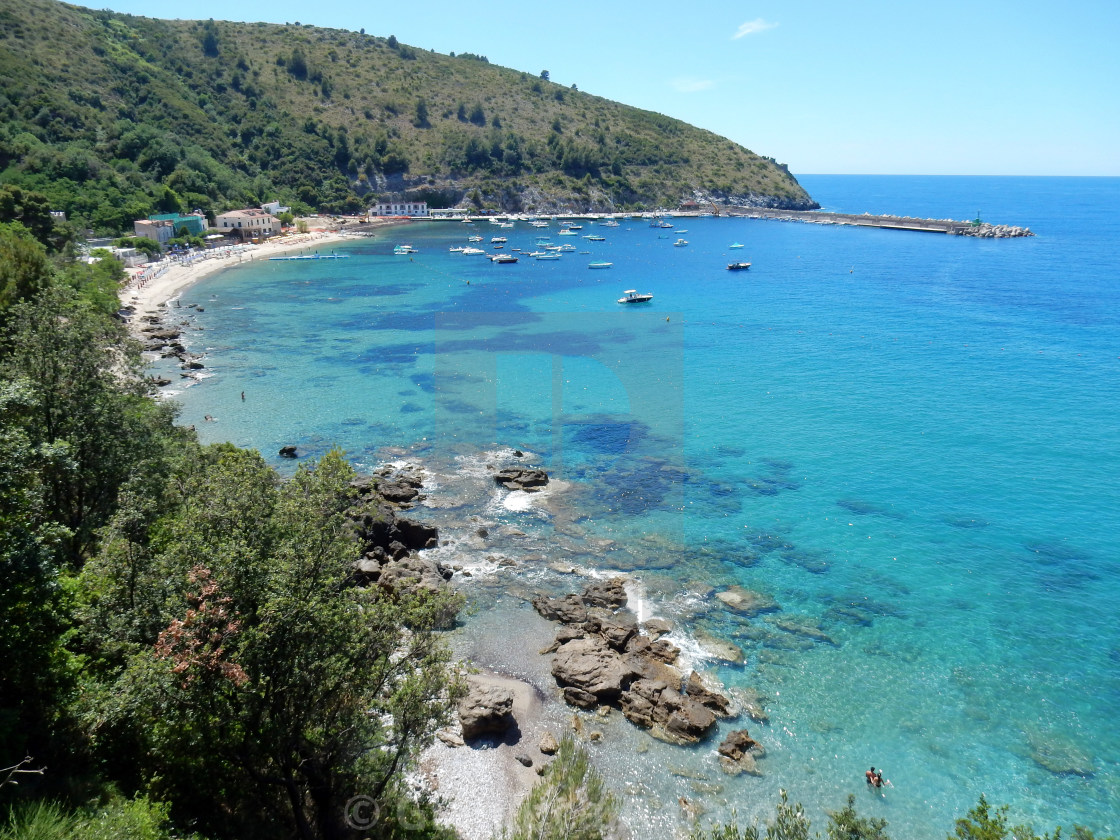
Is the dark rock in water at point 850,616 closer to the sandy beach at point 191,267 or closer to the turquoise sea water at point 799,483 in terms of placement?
the turquoise sea water at point 799,483

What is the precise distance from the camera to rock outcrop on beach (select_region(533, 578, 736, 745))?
2598cm

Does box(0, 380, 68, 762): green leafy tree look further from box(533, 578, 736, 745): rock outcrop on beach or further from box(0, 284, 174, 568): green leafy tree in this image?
box(533, 578, 736, 745): rock outcrop on beach

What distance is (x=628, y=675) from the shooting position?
28.0 metres

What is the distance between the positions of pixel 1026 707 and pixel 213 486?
32753 millimetres

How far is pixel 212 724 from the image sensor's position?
14.7 metres

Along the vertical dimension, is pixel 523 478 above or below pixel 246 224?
below

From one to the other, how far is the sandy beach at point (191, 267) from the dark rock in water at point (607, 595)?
74097 millimetres

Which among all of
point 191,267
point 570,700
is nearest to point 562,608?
point 570,700

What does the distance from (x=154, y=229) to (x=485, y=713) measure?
5058 inches

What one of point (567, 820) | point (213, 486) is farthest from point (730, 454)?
point (213, 486)

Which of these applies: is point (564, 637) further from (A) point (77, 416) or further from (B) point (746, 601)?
(A) point (77, 416)

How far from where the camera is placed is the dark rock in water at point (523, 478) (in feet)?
150

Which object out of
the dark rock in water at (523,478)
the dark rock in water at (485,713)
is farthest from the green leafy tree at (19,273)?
the dark rock in water at (485,713)

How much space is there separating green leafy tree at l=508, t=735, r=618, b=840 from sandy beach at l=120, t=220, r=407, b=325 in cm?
8365
